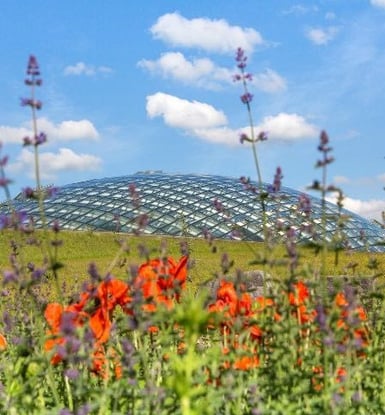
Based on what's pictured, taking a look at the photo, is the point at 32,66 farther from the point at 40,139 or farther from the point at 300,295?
the point at 300,295

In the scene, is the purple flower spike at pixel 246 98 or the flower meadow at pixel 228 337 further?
the purple flower spike at pixel 246 98

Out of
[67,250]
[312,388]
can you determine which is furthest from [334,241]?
[67,250]

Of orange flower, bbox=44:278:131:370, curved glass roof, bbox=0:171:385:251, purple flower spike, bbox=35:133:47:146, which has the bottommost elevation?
orange flower, bbox=44:278:131:370

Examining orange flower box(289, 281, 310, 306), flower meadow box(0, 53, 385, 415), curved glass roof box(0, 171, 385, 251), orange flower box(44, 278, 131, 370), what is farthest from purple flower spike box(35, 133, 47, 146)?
curved glass roof box(0, 171, 385, 251)

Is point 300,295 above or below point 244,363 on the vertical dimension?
above

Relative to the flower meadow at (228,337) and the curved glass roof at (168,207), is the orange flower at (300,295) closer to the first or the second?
the flower meadow at (228,337)

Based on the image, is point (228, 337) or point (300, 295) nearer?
point (228, 337)

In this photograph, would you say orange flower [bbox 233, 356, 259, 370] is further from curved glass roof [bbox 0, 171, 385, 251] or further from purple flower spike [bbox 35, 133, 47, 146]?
curved glass roof [bbox 0, 171, 385, 251]

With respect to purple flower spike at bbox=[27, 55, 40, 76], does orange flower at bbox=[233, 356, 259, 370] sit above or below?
below

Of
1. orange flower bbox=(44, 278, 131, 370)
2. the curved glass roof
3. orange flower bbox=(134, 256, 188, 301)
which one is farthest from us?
the curved glass roof

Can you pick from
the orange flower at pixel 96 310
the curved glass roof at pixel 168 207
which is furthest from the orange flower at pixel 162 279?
the curved glass roof at pixel 168 207

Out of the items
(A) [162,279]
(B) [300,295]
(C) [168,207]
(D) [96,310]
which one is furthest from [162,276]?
(C) [168,207]

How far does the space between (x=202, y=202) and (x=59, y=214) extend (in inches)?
381

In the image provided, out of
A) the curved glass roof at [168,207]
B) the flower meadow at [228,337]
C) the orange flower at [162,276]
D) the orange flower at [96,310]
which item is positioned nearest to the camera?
the flower meadow at [228,337]
